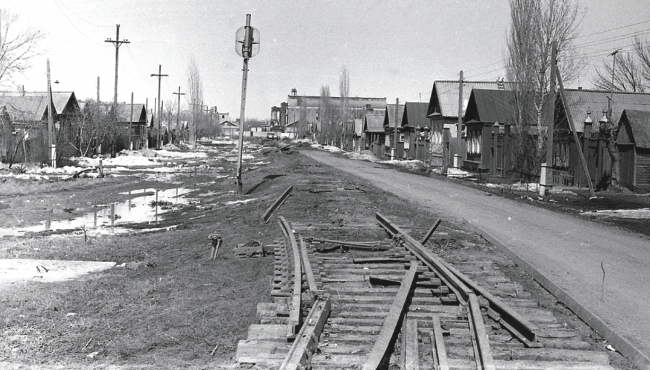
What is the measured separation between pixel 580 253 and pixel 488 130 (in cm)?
2728

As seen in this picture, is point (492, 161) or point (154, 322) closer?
point (154, 322)

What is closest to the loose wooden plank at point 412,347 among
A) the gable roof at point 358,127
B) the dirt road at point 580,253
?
the dirt road at point 580,253

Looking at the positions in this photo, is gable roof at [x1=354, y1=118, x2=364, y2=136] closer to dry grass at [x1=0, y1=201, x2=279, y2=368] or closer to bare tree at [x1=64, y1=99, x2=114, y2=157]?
bare tree at [x1=64, y1=99, x2=114, y2=157]

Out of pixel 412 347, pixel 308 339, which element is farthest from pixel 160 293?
pixel 412 347

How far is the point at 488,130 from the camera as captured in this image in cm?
3731

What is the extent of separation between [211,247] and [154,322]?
Answer: 4.59 metres

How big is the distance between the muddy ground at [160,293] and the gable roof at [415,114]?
44690 millimetres

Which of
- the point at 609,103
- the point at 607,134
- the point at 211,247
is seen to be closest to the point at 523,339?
Result: the point at 211,247

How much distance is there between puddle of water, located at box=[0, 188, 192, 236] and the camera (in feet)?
49.2

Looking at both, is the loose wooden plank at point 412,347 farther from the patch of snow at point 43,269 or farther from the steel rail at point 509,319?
the patch of snow at point 43,269

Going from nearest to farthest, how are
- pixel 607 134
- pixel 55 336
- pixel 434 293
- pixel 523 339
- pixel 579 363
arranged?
pixel 579 363 → pixel 523 339 → pixel 55 336 → pixel 434 293 → pixel 607 134

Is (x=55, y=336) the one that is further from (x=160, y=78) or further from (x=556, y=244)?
(x=160, y=78)

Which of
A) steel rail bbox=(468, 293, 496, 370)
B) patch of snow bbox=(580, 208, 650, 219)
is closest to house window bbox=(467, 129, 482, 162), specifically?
patch of snow bbox=(580, 208, 650, 219)

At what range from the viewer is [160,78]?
229 ft
